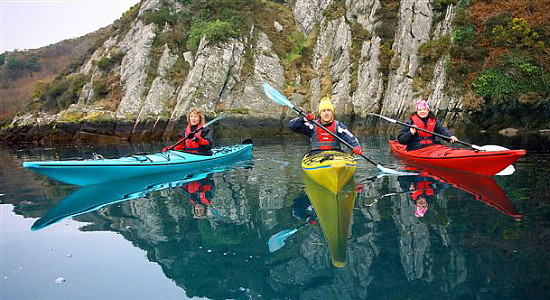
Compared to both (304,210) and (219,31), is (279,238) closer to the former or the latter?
(304,210)

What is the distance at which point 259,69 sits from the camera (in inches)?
1086

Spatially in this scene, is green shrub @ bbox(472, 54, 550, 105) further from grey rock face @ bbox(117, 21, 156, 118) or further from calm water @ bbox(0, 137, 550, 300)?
grey rock face @ bbox(117, 21, 156, 118)

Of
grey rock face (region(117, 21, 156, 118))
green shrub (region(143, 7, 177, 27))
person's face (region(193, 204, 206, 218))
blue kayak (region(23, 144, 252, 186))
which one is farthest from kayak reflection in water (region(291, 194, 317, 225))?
green shrub (region(143, 7, 177, 27))

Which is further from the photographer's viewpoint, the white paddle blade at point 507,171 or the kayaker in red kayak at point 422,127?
the kayaker in red kayak at point 422,127

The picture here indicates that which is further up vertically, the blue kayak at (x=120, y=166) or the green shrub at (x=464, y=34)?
the green shrub at (x=464, y=34)

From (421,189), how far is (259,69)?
22836mm

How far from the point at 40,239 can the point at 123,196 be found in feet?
7.34

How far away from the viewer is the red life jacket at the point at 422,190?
591 centimetres

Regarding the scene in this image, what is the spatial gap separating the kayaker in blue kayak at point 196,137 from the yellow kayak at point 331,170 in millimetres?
4533

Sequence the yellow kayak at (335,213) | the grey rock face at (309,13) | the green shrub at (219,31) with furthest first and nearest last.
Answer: the grey rock face at (309,13)
the green shrub at (219,31)
the yellow kayak at (335,213)

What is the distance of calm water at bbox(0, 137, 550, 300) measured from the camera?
9.84 ft

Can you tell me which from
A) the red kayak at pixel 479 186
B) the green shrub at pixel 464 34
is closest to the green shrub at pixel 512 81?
the green shrub at pixel 464 34

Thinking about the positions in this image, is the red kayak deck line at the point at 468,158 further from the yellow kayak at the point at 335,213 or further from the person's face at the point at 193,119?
the person's face at the point at 193,119

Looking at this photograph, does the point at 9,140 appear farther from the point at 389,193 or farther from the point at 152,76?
the point at 389,193
